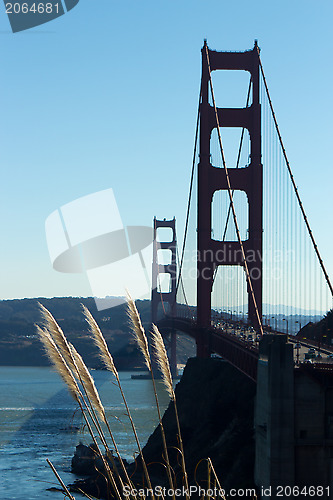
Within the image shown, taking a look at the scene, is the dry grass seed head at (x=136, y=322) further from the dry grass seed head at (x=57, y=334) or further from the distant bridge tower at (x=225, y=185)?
the distant bridge tower at (x=225, y=185)

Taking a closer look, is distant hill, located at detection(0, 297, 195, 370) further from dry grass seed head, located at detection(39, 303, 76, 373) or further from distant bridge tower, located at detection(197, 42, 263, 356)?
dry grass seed head, located at detection(39, 303, 76, 373)

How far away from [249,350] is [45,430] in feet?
111

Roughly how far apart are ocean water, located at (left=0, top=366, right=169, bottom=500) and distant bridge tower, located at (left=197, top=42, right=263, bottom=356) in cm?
1089

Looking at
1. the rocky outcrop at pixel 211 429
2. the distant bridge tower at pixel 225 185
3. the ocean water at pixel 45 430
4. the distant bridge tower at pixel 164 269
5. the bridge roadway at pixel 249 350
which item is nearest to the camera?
the bridge roadway at pixel 249 350

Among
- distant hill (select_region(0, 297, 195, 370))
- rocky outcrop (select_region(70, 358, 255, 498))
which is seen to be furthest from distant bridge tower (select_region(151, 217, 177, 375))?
rocky outcrop (select_region(70, 358, 255, 498))

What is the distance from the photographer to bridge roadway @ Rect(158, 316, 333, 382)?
26.3 metres

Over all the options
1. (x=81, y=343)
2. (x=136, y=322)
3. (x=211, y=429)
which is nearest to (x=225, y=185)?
(x=211, y=429)

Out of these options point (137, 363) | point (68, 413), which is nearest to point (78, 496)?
point (68, 413)

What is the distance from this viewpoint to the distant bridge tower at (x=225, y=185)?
44844 millimetres

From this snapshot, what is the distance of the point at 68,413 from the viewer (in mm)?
70688

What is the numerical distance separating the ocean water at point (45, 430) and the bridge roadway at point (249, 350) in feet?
18.9

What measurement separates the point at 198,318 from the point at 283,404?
2561 cm

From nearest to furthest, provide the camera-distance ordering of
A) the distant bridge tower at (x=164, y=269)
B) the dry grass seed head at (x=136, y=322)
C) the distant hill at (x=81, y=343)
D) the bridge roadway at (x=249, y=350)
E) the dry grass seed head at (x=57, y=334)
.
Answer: the dry grass seed head at (x=57, y=334) → the dry grass seed head at (x=136, y=322) → the bridge roadway at (x=249, y=350) → the distant bridge tower at (x=164, y=269) → the distant hill at (x=81, y=343)

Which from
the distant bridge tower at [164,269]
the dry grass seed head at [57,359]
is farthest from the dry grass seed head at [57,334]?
the distant bridge tower at [164,269]
